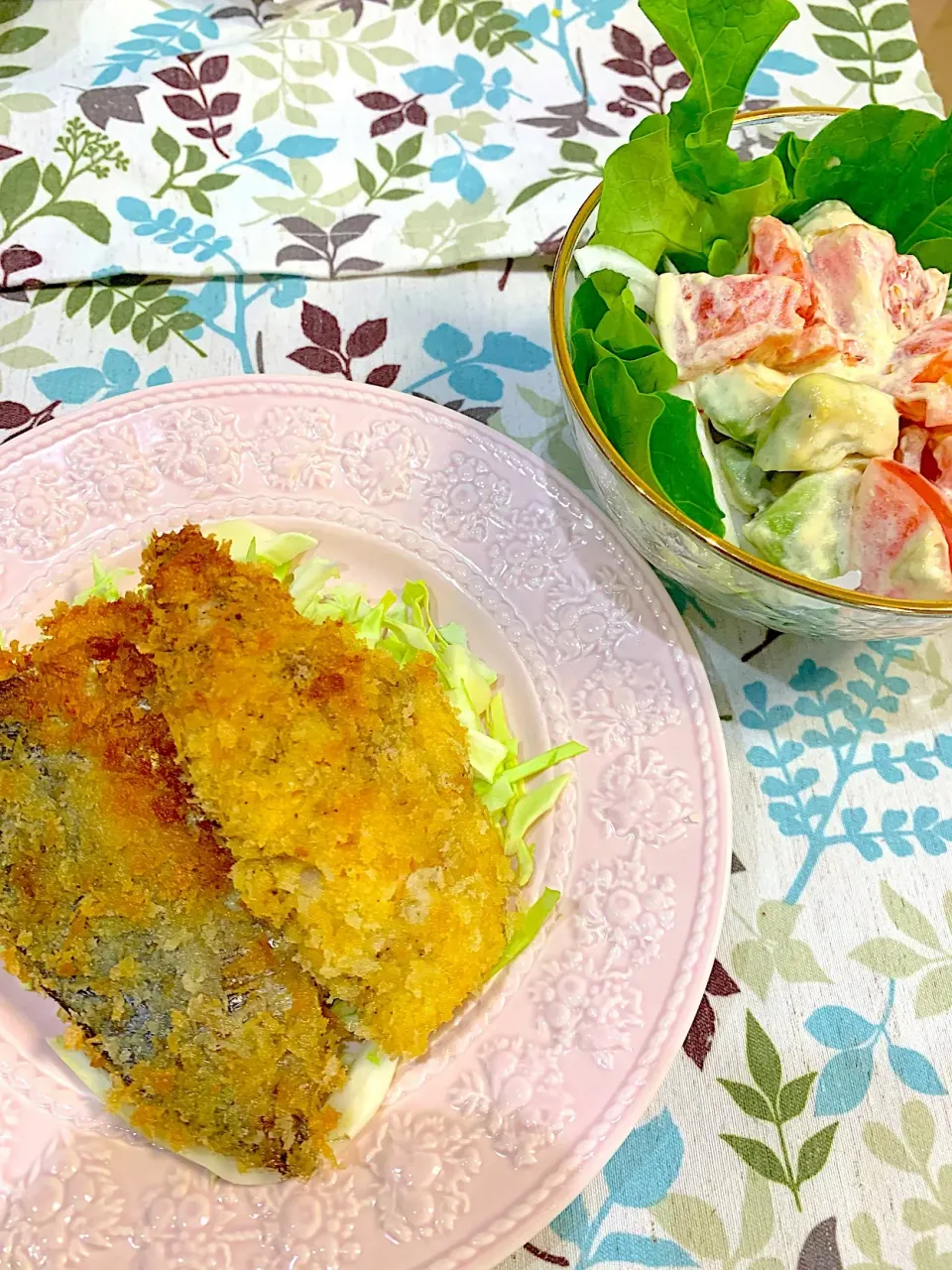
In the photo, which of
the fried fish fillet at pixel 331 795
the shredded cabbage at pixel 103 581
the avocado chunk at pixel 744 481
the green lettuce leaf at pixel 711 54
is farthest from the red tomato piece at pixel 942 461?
the shredded cabbage at pixel 103 581

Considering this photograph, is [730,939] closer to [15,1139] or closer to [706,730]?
[706,730]

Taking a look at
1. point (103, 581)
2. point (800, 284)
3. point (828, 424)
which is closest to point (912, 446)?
point (828, 424)

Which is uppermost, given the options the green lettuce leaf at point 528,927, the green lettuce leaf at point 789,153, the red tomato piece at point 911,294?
the green lettuce leaf at point 789,153

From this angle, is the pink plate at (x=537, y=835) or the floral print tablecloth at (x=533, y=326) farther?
the floral print tablecloth at (x=533, y=326)

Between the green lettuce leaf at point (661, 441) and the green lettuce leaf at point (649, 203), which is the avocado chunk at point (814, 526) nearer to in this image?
the green lettuce leaf at point (661, 441)

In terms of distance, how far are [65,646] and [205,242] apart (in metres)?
1.10

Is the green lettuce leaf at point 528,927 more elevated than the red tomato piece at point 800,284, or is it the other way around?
the red tomato piece at point 800,284

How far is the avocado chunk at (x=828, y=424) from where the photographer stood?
4.32 ft

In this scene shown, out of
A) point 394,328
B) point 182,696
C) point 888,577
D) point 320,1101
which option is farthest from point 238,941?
point 394,328

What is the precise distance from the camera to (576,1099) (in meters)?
1.17

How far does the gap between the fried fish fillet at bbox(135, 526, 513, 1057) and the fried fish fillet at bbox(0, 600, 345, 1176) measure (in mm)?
59

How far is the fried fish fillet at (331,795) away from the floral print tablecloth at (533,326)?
1.23ft

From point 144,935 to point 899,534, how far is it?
1.12m

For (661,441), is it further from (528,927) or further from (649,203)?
(528,927)
